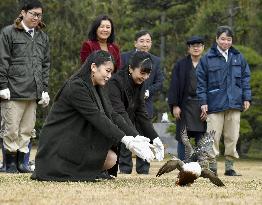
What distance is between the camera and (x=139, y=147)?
7.13 m

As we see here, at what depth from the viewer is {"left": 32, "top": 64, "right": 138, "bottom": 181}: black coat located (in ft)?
24.2

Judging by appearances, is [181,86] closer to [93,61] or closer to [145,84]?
[145,84]

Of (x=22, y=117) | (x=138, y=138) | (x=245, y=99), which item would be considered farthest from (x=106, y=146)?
(x=245, y=99)

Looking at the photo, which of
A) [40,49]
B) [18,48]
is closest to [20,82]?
[18,48]

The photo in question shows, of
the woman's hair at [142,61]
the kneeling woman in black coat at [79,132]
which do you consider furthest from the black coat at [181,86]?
the kneeling woman in black coat at [79,132]

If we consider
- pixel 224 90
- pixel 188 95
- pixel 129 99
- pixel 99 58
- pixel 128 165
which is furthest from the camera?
pixel 188 95

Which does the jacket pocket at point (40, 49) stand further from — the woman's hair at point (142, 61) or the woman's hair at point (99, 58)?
the woman's hair at point (99, 58)

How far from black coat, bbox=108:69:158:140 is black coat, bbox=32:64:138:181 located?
3.28 feet

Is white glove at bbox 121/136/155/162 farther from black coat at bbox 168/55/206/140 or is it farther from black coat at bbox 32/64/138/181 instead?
black coat at bbox 168/55/206/140

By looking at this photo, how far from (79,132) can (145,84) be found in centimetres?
352

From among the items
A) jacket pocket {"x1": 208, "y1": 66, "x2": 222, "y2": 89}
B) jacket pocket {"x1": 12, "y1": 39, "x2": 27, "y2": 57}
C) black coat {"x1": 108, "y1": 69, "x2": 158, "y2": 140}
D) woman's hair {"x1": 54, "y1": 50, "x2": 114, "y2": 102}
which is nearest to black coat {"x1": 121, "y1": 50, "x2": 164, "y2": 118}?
jacket pocket {"x1": 208, "y1": 66, "x2": 222, "y2": 89}

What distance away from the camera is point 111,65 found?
25.0 ft

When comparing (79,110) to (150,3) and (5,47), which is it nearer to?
(5,47)

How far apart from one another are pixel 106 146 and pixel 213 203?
6.54 ft
